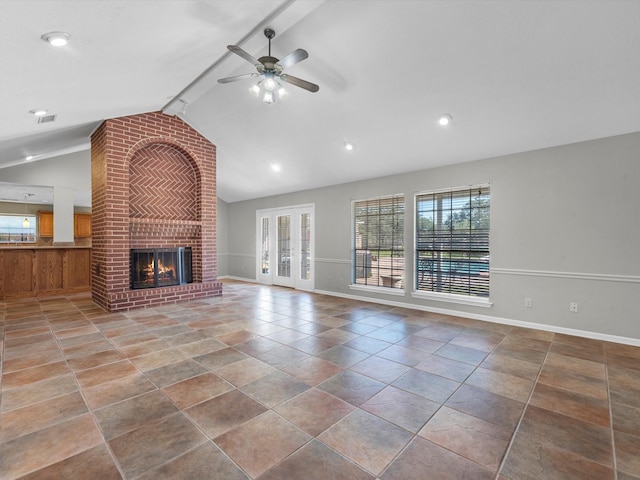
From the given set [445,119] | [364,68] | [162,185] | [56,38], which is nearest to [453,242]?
[445,119]

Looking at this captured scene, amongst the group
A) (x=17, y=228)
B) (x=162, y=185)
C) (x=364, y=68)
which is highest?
(x=364, y=68)

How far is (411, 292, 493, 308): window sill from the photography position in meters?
4.73

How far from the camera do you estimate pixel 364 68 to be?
12.0 feet

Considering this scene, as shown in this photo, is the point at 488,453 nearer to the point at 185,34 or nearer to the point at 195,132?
the point at 185,34

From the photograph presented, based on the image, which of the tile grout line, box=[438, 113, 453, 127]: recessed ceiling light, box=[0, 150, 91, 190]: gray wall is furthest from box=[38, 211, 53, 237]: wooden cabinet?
the tile grout line

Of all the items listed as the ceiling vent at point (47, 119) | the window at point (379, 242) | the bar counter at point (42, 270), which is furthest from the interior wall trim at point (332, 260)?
the ceiling vent at point (47, 119)

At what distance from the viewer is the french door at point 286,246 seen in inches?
298

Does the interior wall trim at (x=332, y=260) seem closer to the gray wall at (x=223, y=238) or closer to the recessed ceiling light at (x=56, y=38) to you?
the gray wall at (x=223, y=238)

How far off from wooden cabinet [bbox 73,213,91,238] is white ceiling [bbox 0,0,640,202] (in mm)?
5354

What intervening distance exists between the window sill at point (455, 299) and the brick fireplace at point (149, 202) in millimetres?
4022

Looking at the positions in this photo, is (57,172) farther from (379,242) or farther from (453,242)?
(453,242)

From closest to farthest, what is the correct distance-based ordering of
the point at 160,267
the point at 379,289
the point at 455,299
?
the point at 455,299 < the point at 160,267 < the point at 379,289

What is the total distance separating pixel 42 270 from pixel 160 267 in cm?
247

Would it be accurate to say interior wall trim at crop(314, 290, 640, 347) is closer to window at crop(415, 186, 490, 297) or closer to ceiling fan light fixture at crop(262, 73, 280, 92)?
window at crop(415, 186, 490, 297)
